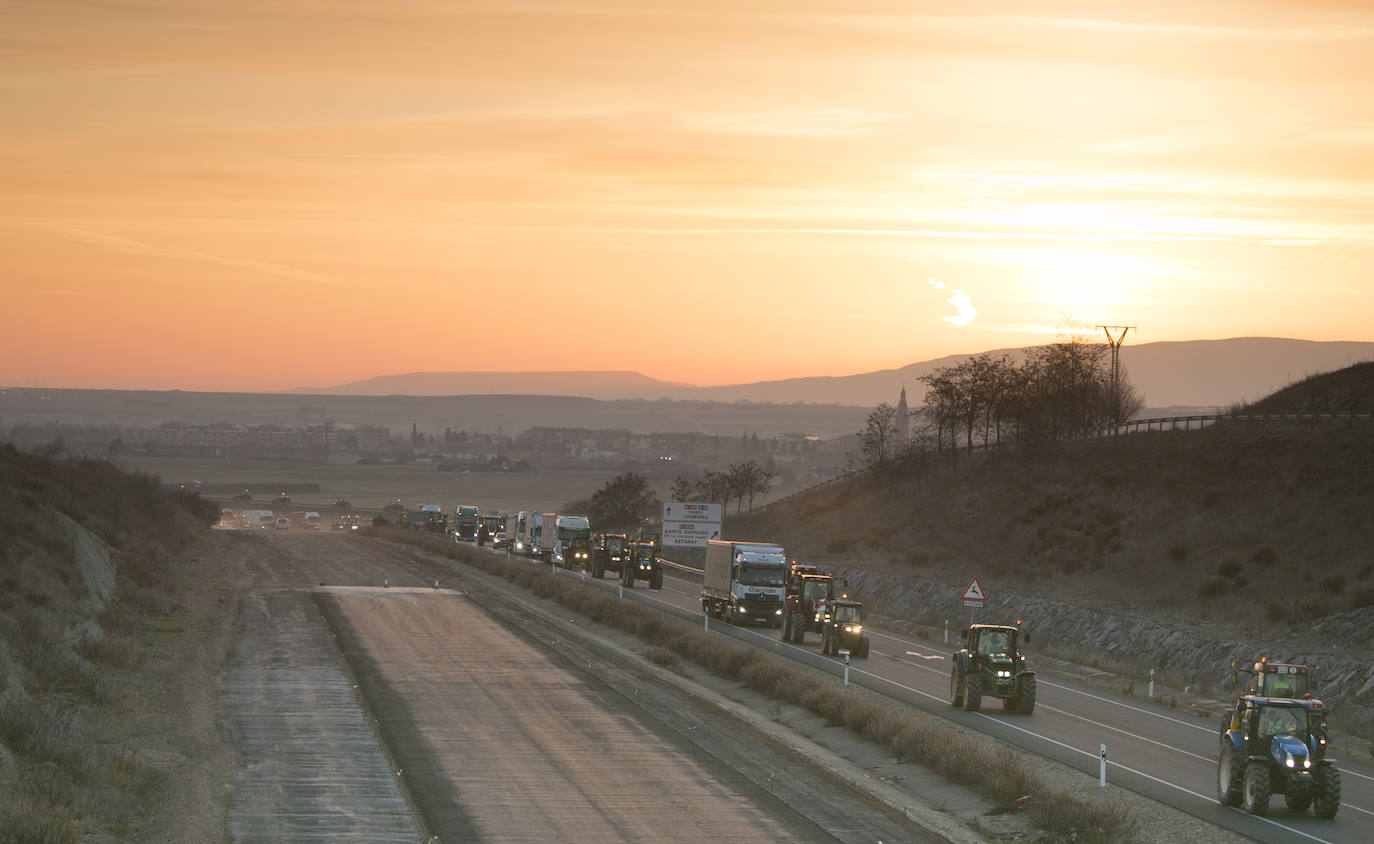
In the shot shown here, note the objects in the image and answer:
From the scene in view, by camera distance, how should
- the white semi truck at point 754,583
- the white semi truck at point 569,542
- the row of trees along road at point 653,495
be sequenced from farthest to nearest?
the row of trees along road at point 653,495 < the white semi truck at point 569,542 < the white semi truck at point 754,583

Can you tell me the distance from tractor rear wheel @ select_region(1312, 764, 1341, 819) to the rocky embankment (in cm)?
1409

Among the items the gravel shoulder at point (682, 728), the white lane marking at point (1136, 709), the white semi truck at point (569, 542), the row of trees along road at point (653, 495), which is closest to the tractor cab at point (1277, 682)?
the gravel shoulder at point (682, 728)

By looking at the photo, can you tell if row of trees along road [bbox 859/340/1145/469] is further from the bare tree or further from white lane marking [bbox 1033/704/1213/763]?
white lane marking [bbox 1033/704/1213/763]

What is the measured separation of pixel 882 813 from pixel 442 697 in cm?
1464

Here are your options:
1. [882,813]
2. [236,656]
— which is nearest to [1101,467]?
[236,656]

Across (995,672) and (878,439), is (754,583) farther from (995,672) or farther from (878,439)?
(878,439)

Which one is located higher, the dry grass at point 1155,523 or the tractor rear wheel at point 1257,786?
the dry grass at point 1155,523

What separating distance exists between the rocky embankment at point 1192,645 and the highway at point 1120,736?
203cm

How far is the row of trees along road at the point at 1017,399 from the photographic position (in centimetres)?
11062

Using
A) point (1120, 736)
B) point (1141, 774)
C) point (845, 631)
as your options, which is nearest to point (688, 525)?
point (845, 631)

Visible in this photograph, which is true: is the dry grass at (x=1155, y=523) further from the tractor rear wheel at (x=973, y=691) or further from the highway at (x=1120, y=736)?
the tractor rear wheel at (x=973, y=691)

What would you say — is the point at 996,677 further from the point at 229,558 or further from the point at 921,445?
the point at 921,445

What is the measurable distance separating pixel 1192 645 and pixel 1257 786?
Result: 25.1 metres

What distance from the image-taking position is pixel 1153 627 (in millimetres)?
49625
